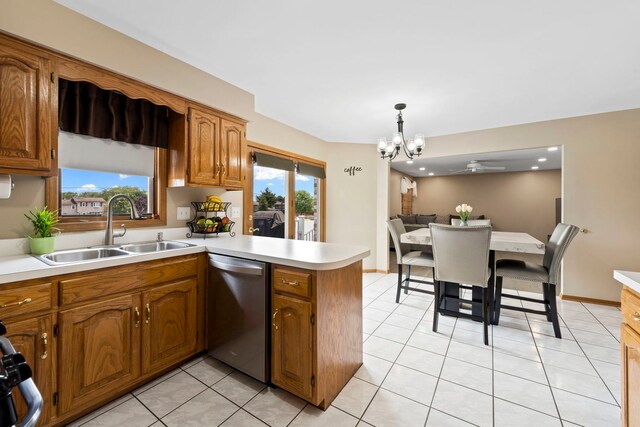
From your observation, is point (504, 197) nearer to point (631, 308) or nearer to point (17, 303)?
point (631, 308)

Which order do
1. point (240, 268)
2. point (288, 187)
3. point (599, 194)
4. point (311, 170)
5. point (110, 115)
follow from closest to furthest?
1. point (240, 268)
2. point (110, 115)
3. point (599, 194)
4. point (288, 187)
5. point (311, 170)

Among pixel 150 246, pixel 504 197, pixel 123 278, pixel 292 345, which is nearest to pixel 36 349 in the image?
pixel 123 278

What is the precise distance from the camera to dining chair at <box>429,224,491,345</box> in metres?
2.38

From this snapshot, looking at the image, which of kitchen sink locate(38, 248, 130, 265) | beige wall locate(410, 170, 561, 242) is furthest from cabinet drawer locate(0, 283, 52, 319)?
beige wall locate(410, 170, 561, 242)

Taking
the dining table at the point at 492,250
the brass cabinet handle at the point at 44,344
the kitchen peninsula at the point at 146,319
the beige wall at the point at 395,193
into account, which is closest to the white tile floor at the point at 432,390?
the kitchen peninsula at the point at 146,319

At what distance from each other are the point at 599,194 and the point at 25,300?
5288 millimetres

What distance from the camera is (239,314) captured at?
1.85 m

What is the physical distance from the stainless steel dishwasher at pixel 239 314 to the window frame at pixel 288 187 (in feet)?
4.24

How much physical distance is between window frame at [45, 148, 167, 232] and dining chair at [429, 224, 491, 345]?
2523 mm

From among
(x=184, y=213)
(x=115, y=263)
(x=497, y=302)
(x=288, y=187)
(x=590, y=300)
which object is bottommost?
(x=590, y=300)

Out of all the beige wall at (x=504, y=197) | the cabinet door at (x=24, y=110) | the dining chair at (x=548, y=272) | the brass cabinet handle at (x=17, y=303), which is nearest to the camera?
the brass cabinet handle at (x=17, y=303)

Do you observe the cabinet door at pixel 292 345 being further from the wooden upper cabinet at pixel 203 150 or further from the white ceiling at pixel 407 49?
the white ceiling at pixel 407 49

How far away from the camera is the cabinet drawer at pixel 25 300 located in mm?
1224

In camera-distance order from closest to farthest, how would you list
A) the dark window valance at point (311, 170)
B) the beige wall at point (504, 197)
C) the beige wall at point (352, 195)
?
the dark window valance at point (311, 170) → the beige wall at point (352, 195) → the beige wall at point (504, 197)
